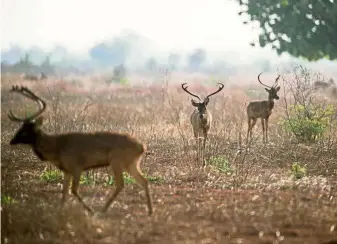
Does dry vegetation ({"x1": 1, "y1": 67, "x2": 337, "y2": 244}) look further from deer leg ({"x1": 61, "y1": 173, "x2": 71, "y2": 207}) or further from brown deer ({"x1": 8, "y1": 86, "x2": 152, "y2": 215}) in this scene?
brown deer ({"x1": 8, "y1": 86, "x2": 152, "y2": 215})

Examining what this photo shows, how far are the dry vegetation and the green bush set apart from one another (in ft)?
0.53

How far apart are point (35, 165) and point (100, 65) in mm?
6036

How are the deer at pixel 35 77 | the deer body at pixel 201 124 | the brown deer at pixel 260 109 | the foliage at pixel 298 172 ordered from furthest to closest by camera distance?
the brown deer at pixel 260 109
the deer body at pixel 201 124
the foliage at pixel 298 172
the deer at pixel 35 77

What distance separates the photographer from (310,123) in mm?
10914

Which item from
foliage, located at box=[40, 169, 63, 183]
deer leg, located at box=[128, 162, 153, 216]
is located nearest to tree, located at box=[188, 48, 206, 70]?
foliage, located at box=[40, 169, 63, 183]

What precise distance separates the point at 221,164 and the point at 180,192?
1.79m

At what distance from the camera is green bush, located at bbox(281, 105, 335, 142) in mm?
10914

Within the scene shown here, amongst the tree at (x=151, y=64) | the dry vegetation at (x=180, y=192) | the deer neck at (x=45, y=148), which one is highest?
the tree at (x=151, y=64)

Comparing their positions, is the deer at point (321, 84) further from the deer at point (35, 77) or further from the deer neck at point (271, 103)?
the deer at point (35, 77)

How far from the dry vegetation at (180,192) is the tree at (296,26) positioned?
14.8ft

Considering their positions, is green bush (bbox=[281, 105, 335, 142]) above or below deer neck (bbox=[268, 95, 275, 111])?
below

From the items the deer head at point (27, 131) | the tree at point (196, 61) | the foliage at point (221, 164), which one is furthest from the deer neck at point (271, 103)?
the tree at point (196, 61)

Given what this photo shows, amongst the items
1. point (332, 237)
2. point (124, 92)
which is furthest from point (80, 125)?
point (124, 92)

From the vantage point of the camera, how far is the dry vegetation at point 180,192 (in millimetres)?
5254
